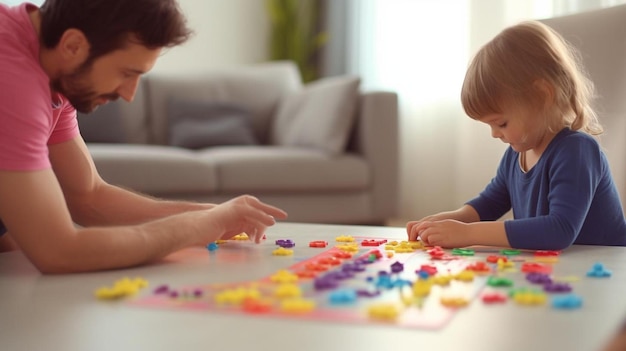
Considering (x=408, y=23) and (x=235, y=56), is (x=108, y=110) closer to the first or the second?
(x=235, y=56)

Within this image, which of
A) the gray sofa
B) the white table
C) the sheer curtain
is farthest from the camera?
the sheer curtain

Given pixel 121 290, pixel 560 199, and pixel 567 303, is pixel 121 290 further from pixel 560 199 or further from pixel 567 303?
pixel 560 199

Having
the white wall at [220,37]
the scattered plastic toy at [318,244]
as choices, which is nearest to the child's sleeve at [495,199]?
the scattered plastic toy at [318,244]

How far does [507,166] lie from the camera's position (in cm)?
169

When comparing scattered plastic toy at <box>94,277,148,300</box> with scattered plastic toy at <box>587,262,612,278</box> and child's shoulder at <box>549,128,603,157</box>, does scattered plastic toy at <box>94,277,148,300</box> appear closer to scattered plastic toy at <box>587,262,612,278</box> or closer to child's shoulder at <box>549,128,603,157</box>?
scattered plastic toy at <box>587,262,612,278</box>

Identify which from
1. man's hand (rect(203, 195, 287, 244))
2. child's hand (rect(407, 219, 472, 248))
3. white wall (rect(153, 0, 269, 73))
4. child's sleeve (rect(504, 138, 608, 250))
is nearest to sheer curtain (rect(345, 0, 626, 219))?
white wall (rect(153, 0, 269, 73))

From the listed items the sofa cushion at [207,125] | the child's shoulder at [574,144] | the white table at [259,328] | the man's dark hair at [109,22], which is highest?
the man's dark hair at [109,22]

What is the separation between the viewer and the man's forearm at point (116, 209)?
4.92ft

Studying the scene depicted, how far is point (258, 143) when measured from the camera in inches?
173

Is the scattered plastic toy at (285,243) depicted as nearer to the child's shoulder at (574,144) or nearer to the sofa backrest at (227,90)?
the child's shoulder at (574,144)

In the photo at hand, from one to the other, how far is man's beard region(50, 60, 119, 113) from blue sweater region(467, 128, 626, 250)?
786 millimetres

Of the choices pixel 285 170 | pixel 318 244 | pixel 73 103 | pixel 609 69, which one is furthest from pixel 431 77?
pixel 73 103

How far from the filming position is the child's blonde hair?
1487 mm

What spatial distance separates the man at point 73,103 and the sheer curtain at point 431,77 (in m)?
3.59
